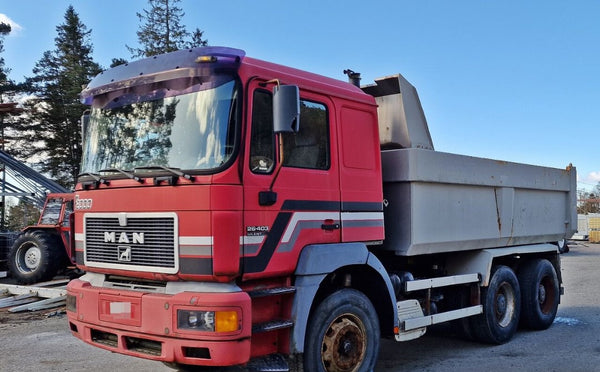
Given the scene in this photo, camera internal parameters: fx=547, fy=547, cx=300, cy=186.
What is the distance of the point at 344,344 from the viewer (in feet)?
16.7

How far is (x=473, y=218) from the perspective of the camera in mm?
6902

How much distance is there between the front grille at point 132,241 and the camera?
4.36 m

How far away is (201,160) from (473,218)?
13.1ft

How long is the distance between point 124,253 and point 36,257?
392 inches

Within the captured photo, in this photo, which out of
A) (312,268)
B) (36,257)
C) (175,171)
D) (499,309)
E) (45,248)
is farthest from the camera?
(36,257)

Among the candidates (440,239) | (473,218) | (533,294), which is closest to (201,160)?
(440,239)

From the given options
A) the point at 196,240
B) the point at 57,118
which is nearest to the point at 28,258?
the point at 196,240

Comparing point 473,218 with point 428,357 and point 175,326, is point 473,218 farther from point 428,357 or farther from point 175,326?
point 175,326

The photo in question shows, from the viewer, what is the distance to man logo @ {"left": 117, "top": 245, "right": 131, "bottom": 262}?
461 centimetres

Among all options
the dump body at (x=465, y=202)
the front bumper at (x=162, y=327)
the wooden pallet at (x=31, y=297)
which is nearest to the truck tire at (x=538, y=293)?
the dump body at (x=465, y=202)

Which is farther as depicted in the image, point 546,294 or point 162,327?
point 546,294

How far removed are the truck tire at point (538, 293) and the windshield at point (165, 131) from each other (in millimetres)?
5856

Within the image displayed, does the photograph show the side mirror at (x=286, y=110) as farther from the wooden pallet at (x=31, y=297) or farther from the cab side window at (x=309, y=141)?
the wooden pallet at (x=31, y=297)

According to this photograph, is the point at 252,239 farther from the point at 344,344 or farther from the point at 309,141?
the point at 344,344
